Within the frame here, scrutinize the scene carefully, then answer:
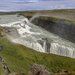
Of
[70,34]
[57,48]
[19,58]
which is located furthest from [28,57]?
[70,34]

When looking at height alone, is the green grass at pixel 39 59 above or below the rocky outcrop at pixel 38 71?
below

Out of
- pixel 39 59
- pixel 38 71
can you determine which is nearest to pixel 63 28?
pixel 39 59

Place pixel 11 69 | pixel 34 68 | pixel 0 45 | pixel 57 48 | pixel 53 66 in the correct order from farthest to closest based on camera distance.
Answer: pixel 57 48
pixel 0 45
pixel 53 66
pixel 11 69
pixel 34 68

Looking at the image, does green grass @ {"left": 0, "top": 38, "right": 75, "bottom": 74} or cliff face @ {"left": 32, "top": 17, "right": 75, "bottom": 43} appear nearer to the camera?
green grass @ {"left": 0, "top": 38, "right": 75, "bottom": 74}

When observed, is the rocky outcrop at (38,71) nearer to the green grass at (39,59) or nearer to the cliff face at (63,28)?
the green grass at (39,59)

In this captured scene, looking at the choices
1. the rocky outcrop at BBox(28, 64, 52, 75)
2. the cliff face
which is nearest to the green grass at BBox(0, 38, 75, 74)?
the rocky outcrop at BBox(28, 64, 52, 75)

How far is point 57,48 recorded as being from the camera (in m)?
32.6

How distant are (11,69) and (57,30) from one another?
149 feet

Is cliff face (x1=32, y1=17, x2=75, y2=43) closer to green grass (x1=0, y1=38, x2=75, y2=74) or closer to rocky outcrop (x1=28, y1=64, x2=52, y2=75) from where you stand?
green grass (x1=0, y1=38, x2=75, y2=74)

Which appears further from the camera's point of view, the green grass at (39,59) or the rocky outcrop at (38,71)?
the green grass at (39,59)

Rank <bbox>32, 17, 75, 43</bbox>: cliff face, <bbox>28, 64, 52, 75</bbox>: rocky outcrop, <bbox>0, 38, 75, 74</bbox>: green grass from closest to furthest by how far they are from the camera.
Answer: <bbox>28, 64, 52, 75</bbox>: rocky outcrop
<bbox>0, 38, 75, 74</bbox>: green grass
<bbox>32, 17, 75, 43</bbox>: cliff face

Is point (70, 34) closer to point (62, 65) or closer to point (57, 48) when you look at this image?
point (57, 48)

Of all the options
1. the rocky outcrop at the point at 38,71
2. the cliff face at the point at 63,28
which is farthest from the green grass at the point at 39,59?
the cliff face at the point at 63,28

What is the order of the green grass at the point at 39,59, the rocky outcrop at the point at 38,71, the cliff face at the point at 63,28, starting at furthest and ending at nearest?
the cliff face at the point at 63,28
the green grass at the point at 39,59
the rocky outcrop at the point at 38,71
